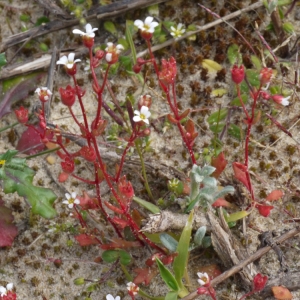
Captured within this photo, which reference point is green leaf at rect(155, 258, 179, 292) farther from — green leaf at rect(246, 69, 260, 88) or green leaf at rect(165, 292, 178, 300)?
green leaf at rect(246, 69, 260, 88)

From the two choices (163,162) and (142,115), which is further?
(163,162)

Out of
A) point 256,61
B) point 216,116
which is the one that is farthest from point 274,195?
point 256,61

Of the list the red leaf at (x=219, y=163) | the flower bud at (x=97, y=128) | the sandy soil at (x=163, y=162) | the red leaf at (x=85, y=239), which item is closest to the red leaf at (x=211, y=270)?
the sandy soil at (x=163, y=162)

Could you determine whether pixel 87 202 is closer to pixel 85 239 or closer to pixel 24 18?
pixel 85 239

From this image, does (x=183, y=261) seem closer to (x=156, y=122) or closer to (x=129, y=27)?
(x=156, y=122)

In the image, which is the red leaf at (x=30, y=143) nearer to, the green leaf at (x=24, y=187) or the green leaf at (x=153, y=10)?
the green leaf at (x=24, y=187)
